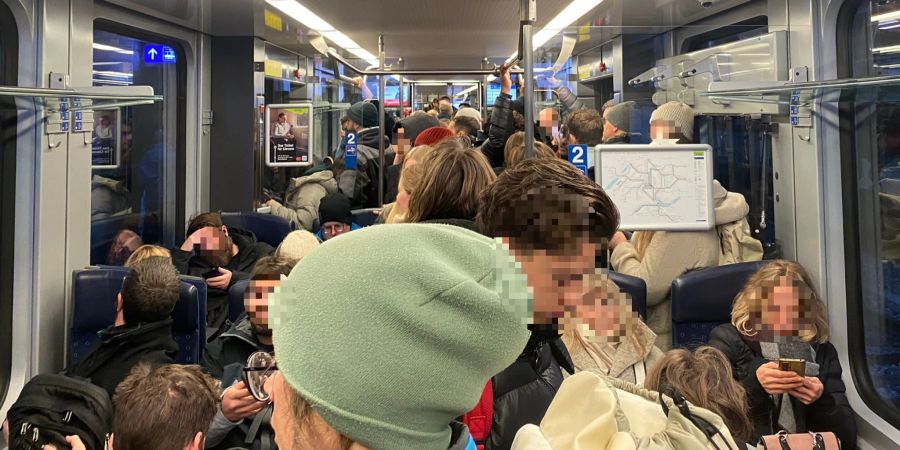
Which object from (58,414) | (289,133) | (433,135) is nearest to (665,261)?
(433,135)

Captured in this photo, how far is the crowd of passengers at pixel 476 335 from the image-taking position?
67cm

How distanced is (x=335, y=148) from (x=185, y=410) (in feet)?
14.5

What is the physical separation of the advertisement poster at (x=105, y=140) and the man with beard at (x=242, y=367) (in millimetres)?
2156

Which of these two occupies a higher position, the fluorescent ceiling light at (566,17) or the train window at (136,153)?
the fluorescent ceiling light at (566,17)

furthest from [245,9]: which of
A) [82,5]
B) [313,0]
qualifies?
[82,5]

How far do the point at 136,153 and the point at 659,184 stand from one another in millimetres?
3518

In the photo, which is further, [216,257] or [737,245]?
[216,257]

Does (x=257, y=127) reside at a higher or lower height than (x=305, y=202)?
higher

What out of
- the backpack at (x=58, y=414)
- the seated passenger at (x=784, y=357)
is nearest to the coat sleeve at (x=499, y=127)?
the seated passenger at (x=784, y=357)

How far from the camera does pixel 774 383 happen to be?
90.3 inches

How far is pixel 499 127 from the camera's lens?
4281 mm

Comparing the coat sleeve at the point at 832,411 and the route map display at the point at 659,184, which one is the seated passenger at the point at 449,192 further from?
the coat sleeve at the point at 832,411

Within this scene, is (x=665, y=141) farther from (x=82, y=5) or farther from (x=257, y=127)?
(x=257, y=127)

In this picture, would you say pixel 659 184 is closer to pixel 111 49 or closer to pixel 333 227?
pixel 333 227
